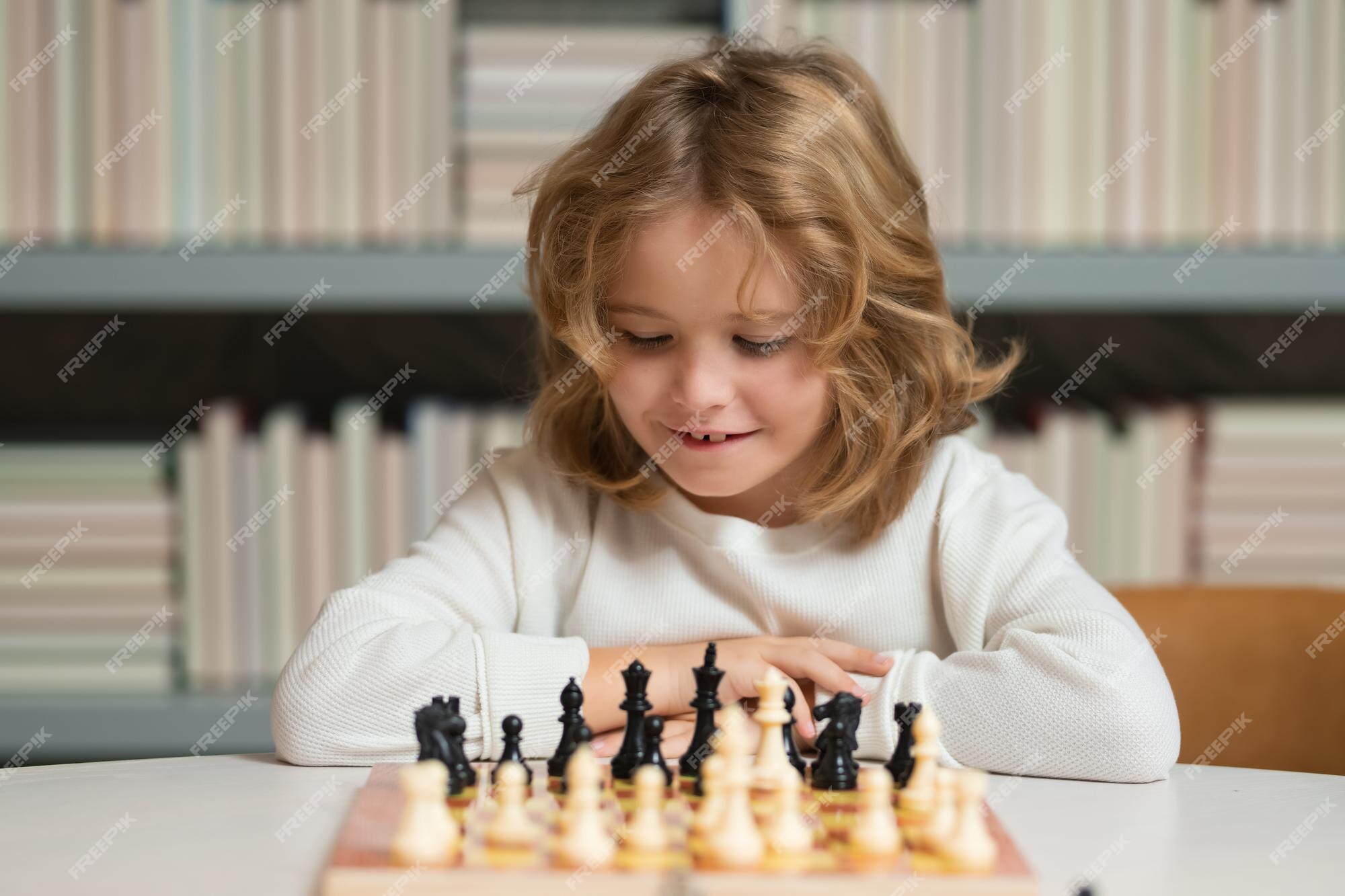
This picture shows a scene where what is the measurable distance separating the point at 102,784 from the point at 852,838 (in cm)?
51

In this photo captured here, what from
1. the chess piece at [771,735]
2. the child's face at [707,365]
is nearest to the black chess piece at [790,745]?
the chess piece at [771,735]

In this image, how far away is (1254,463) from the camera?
1716mm

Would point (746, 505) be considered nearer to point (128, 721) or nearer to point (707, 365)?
point (707, 365)

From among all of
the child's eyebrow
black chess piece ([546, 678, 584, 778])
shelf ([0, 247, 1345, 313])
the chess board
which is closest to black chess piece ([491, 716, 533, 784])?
black chess piece ([546, 678, 584, 778])

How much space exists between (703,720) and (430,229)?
3.16 feet

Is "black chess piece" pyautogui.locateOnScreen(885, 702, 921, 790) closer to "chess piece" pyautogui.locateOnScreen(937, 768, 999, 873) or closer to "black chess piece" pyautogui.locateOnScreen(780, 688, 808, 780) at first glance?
"black chess piece" pyautogui.locateOnScreen(780, 688, 808, 780)

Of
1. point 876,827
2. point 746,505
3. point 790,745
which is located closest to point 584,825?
point 876,827

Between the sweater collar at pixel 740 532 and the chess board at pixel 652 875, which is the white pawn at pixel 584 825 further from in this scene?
the sweater collar at pixel 740 532

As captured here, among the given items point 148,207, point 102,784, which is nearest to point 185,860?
point 102,784

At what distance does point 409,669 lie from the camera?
99 cm

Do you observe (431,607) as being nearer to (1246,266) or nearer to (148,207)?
(148,207)

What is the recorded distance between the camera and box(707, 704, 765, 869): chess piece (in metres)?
0.65

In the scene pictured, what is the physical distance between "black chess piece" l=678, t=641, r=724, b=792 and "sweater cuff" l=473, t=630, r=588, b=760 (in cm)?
14

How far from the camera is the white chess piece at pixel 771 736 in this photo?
31.3 inches
